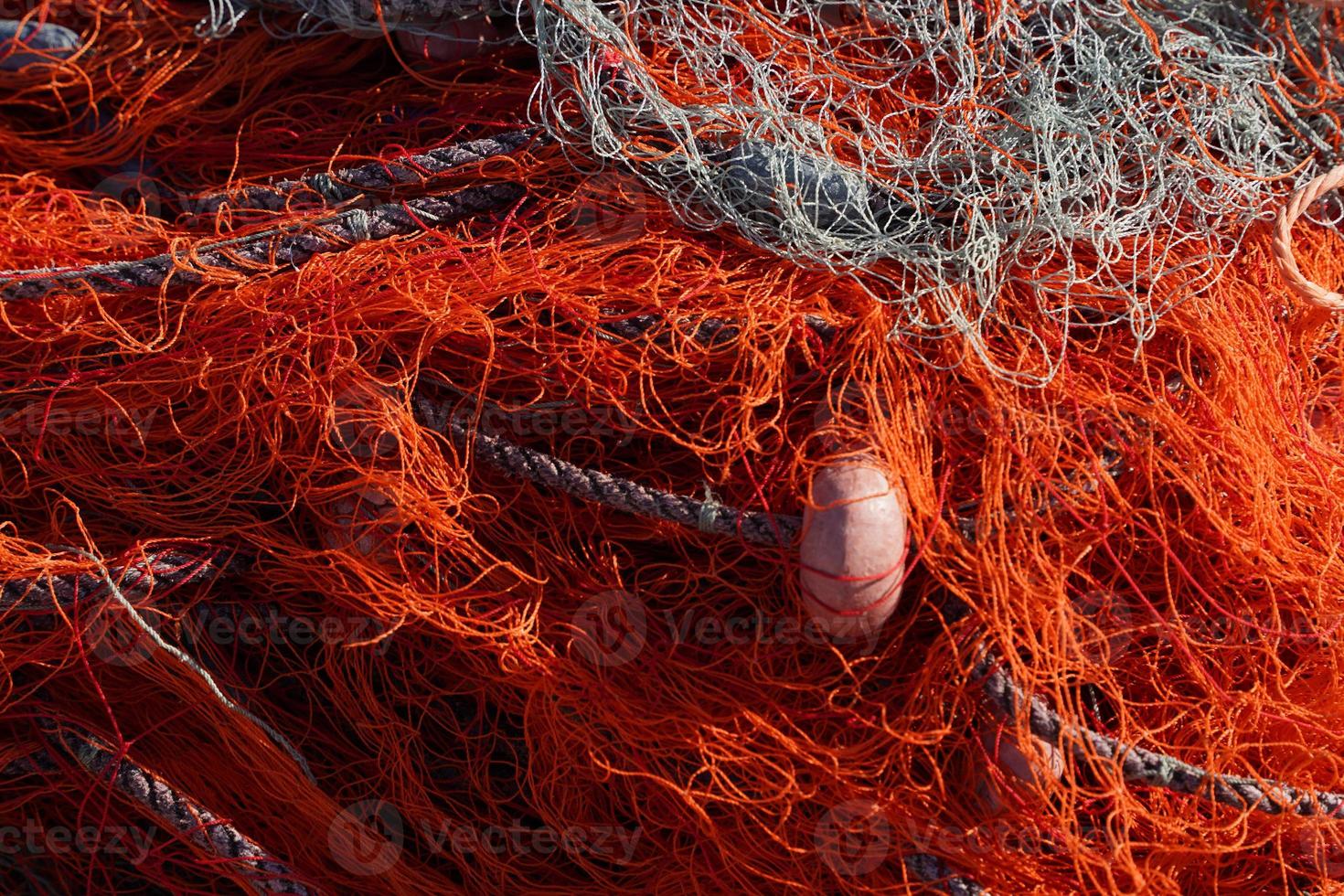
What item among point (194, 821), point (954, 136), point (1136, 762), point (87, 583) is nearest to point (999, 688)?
point (1136, 762)

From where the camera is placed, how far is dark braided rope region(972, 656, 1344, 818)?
162 cm

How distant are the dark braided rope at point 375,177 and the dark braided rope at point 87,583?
2.09ft

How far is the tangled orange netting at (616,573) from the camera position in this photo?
1.68 m

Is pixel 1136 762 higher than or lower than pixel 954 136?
lower

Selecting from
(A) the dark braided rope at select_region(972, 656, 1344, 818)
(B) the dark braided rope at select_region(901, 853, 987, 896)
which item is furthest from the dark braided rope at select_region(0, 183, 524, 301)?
(B) the dark braided rope at select_region(901, 853, 987, 896)

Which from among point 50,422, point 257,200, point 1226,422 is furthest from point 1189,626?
point 50,422

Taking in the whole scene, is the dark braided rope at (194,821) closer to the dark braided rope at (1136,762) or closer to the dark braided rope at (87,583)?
the dark braided rope at (87,583)

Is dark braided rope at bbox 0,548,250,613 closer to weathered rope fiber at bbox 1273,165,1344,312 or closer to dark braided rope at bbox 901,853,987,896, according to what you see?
dark braided rope at bbox 901,853,987,896

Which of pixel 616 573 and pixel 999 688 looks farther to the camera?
pixel 616 573

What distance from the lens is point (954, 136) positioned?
6.19 feet

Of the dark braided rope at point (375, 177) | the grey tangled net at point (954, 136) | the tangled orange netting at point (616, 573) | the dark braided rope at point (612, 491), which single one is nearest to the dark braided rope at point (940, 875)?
the tangled orange netting at point (616, 573)

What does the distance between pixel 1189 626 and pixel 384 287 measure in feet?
4.58

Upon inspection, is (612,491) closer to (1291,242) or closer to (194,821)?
(194,821)

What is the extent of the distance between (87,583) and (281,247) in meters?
0.63
